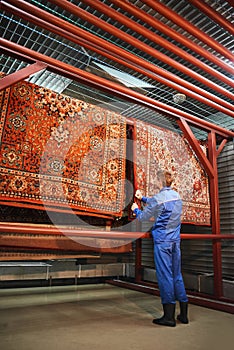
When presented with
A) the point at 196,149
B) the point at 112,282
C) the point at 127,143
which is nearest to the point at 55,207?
the point at 127,143

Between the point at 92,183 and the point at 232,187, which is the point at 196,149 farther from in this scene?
the point at 92,183

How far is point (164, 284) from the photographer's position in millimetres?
3047

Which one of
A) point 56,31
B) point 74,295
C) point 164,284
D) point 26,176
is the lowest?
point 74,295

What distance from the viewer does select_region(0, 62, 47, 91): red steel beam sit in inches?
110

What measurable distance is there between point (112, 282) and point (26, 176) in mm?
3689

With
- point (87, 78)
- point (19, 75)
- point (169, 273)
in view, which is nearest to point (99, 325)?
point (169, 273)

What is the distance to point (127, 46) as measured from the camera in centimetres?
380

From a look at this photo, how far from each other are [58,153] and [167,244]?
1.70 metres

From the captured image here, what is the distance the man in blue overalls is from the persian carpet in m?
0.58

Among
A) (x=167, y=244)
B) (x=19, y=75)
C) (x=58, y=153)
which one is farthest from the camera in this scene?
(x=58, y=153)

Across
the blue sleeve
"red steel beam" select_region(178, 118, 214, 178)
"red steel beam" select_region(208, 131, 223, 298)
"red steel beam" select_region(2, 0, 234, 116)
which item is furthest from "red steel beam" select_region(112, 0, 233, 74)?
"red steel beam" select_region(208, 131, 223, 298)

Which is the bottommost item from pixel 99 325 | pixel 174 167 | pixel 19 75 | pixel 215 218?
pixel 99 325

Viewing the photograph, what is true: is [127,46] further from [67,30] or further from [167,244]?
[167,244]

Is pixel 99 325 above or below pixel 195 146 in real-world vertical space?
below
